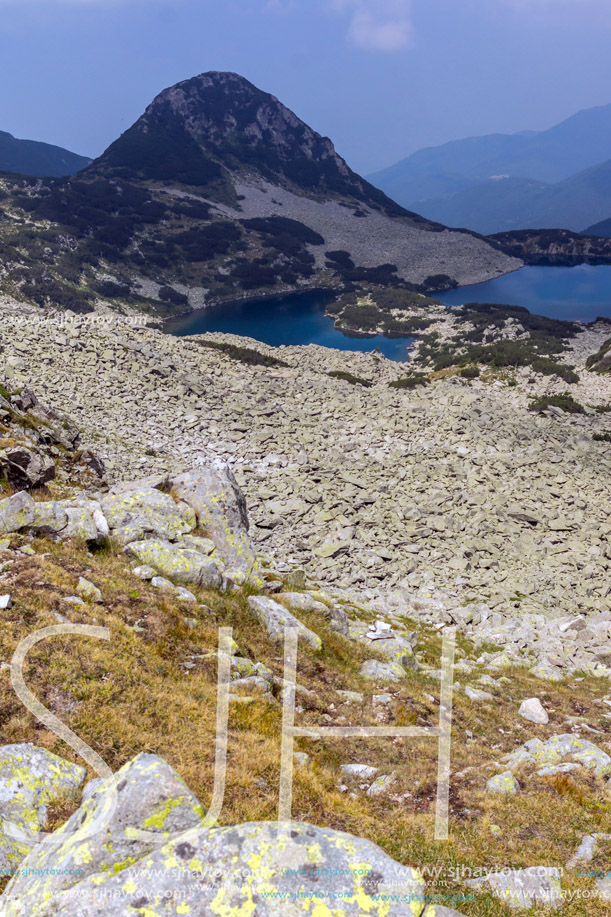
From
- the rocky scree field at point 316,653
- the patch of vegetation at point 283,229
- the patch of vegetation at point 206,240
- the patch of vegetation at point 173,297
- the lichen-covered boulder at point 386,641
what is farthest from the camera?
the patch of vegetation at point 283,229

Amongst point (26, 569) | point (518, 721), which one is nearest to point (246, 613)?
point (26, 569)

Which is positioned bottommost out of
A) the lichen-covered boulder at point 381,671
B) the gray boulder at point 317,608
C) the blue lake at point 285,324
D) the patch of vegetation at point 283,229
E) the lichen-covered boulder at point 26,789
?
the lichen-covered boulder at point 381,671

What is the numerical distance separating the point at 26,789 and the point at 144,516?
809 cm

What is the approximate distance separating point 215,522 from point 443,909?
36.2ft

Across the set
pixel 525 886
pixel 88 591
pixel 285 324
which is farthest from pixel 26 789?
pixel 285 324

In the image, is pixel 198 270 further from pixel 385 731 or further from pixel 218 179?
pixel 385 731

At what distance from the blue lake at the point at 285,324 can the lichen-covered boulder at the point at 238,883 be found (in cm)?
7392

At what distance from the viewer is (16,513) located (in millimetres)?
10141

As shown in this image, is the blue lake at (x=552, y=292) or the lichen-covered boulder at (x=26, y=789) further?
the blue lake at (x=552, y=292)

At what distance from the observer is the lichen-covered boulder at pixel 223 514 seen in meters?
13.6

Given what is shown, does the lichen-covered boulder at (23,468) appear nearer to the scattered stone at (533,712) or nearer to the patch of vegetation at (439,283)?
the scattered stone at (533,712)

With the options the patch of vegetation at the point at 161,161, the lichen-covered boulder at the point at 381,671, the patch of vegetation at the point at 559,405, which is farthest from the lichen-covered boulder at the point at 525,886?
the patch of vegetation at the point at 161,161

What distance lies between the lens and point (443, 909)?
391 centimetres

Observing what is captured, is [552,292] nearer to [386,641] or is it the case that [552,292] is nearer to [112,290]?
[112,290]
